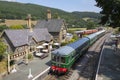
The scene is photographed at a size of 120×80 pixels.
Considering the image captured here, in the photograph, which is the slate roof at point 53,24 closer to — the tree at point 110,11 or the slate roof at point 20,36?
the slate roof at point 20,36

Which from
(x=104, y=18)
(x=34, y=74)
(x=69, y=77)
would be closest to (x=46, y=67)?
(x=34, y=74)

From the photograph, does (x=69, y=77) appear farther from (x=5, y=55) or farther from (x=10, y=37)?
(x=10, y=37)

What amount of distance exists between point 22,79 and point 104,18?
17514 mm

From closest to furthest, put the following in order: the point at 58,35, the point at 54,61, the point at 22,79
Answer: the point at 22,79
the point at 54,61
the point at 58,35

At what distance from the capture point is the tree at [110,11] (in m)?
26.5

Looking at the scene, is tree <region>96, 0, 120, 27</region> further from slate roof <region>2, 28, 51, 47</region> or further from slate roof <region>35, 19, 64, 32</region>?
slate roof <region>35, 19, 64, 32</region>

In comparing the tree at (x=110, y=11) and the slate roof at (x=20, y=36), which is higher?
the tree at (x=110, y=11)

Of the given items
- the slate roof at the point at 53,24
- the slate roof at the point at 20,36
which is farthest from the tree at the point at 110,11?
the slate roof at the point at 53,24

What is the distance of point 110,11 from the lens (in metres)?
28.6

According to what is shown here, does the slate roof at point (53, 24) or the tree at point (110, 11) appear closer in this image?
the tree at point (110, 11)

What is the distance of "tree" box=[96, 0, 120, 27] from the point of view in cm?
2645

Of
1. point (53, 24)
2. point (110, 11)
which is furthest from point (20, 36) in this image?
point (53, 24)

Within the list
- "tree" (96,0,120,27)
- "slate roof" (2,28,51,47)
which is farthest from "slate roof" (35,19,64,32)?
"tree" (96,0,120,27)

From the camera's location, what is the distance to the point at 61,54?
24.7m
